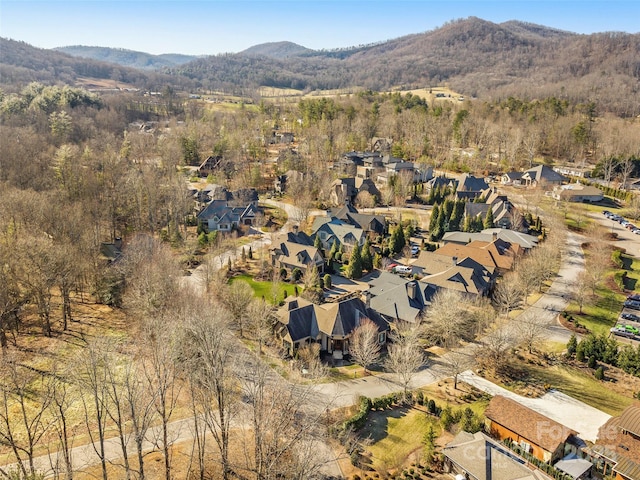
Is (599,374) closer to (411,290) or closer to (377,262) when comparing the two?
(411,290)

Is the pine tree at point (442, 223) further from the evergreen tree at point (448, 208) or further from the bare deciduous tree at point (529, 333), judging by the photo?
the bare deciduous tree at point (529, 333)

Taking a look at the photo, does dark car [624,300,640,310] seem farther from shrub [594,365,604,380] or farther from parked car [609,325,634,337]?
shrub [594,365,604,380]

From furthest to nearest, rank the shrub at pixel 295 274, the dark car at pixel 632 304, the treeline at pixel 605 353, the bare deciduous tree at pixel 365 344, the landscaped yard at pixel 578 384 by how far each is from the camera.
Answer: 1. the shrub at pixel 295 274
2. the dark car at pixel 632 304
3. the treeline at pixel 605 353
4. the bare deciduous tree at pixel 365 344
5. the landscaped yard at pixel 578 384

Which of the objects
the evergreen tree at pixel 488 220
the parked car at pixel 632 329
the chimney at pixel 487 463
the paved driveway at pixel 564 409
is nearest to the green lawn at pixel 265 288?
the paved driveway at pixel 564 409

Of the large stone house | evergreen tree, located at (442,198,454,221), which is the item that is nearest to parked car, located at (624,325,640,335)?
the large stone house

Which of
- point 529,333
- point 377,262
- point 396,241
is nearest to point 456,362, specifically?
point 529,333

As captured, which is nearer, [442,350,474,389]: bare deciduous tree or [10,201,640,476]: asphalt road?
[10,201,640,476]: asphalt road

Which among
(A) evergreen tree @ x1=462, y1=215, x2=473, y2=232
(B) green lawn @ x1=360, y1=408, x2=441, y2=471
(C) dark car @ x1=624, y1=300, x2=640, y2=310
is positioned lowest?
(B) green lawn @ x1=360, y1=408, x2=441, y2=471

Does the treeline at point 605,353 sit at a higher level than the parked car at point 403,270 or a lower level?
lower

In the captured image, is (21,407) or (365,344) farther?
(365,344)

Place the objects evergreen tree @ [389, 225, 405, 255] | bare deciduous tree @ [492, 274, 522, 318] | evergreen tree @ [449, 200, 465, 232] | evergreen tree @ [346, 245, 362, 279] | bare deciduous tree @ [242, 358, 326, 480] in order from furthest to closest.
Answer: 1. evergreen tree @ [449, 200, 465, 232]
2. evergreen tree @ [389, 225, 405, 255]
3. evergreen tree @ [346, 245, 362, 279]
4. bare deciduous tree @ [492, 274, 522, 318]
5. bare deciduous tree @ [242, 358, 326, 480]
